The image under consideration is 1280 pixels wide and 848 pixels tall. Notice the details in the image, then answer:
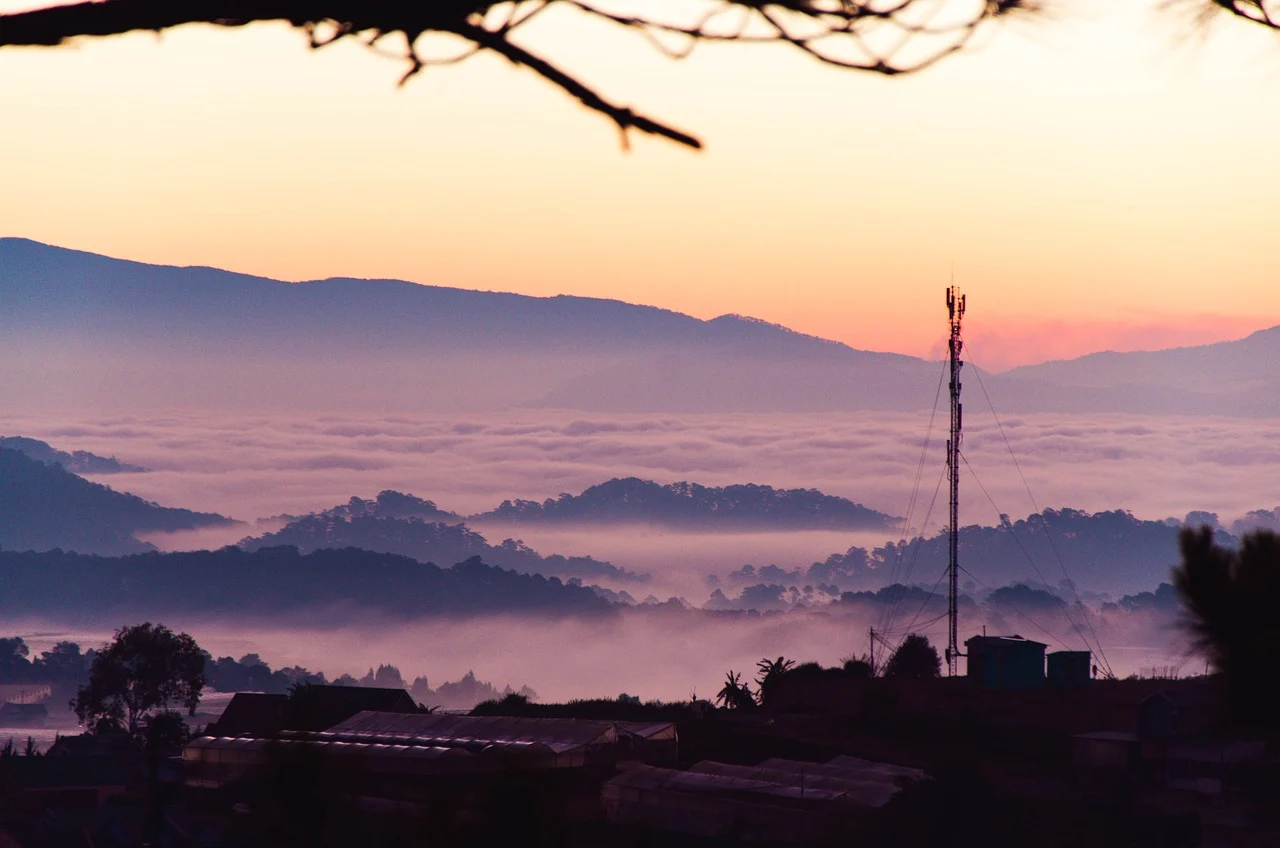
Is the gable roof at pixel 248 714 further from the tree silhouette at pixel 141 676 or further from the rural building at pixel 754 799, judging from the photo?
the rural building at pixel 754 799

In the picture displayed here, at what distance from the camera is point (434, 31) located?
609 centimetres

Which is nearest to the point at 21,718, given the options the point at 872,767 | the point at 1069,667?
the point at 1069,667

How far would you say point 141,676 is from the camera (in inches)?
3772

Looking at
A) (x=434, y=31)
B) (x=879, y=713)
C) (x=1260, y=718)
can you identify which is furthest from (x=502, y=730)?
(x=434, y=31)

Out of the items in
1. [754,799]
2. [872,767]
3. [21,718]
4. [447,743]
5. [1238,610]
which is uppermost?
[1238,610]

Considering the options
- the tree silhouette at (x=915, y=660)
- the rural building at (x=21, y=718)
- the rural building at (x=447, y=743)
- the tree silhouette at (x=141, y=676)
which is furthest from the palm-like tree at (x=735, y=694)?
the rural building at (x=21, y=718)

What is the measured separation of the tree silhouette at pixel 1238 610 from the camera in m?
10.6

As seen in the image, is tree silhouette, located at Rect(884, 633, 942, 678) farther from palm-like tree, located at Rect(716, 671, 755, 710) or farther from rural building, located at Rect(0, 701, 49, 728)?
rural building, located at Rect(0, 701, 49, 728)

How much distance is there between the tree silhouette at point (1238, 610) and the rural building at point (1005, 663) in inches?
1787

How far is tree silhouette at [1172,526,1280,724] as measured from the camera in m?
10.6

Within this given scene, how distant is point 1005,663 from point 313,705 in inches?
1013

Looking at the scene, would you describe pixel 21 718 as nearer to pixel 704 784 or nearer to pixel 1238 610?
pixel 704 784

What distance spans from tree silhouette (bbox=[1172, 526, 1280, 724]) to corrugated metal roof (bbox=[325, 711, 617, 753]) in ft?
121

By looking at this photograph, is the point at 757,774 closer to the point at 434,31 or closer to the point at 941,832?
the point at 941,832
